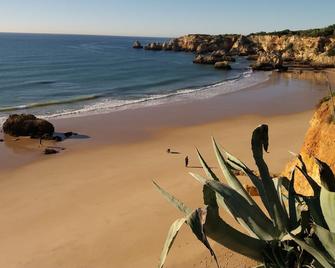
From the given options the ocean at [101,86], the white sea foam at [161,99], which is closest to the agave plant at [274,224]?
the white sea foam at [161,99]

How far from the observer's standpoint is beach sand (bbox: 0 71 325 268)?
32.3 ft

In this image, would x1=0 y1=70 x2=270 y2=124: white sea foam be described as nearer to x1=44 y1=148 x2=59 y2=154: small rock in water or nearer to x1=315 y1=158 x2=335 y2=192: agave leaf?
x1=44 y1=148 x2=59 y2=154: small rock in water

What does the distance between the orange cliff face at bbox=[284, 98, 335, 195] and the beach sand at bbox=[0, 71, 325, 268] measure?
95.8 inches

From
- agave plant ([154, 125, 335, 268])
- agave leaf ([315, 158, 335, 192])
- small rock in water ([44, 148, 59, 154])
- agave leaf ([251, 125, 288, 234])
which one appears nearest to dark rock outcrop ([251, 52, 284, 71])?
small rock in water ([44, 148, 59, 154])

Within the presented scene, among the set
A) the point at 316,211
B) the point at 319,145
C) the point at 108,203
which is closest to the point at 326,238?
the point at 316,211

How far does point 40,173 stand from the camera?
16391 mm

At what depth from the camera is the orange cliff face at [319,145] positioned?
32.0ft

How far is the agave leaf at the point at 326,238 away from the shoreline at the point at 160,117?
51.7 feet

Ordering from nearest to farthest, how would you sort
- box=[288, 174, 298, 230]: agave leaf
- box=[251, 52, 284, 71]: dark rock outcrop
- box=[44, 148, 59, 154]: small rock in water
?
box=[288, 174, 298, 230]: agave leaf
box=[44, 148, 59, 154]: small rock in water
box=[251, 52, 284, 71]: dark rock outcrop

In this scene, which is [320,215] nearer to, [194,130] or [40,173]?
[40,173]

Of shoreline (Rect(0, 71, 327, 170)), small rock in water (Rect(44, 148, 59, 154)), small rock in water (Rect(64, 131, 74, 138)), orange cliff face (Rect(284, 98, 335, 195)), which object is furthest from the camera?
small rock in water (Rect(64, 131, 74, 138))

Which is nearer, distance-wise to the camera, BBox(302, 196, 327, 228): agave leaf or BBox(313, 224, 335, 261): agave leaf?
BBox(313, 224, 335, 261): agave leaf

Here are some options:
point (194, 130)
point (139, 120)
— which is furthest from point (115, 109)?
point (194, 130)

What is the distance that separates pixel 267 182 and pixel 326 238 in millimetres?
778
